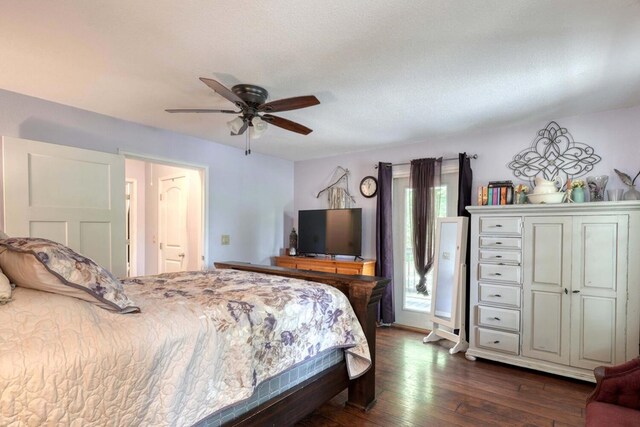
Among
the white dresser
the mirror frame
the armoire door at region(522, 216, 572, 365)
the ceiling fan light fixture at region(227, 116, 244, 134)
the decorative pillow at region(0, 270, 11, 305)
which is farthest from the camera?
the mirror frame

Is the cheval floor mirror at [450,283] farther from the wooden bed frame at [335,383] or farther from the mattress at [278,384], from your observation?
the mattress at [278,384]

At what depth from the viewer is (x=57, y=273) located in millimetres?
1188

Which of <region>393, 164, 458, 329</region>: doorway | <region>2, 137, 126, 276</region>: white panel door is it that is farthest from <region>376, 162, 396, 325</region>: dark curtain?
<region>2, 137, 126, 276</region>: white panel door

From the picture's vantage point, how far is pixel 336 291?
6.93 feet

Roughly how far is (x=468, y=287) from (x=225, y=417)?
2.93 metres

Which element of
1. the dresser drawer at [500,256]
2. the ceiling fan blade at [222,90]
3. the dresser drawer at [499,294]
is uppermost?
the ceiling fan blade at [222,90]

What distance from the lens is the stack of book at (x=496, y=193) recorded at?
3.22 meters

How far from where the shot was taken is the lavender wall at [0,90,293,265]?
8.78 feet

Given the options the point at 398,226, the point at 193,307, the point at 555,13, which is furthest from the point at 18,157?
the point at 398,226

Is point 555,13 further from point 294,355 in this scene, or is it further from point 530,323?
point 530,323

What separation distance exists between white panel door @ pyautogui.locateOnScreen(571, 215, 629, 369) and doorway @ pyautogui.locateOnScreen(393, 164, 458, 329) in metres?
1.50

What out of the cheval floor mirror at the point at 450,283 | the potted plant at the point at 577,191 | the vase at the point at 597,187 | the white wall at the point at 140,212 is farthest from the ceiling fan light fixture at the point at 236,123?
the white wall at the point at 140,212

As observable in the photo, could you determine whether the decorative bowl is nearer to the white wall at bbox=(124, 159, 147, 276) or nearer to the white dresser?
the white dresser

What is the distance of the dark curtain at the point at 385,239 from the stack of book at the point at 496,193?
3.71 ft
